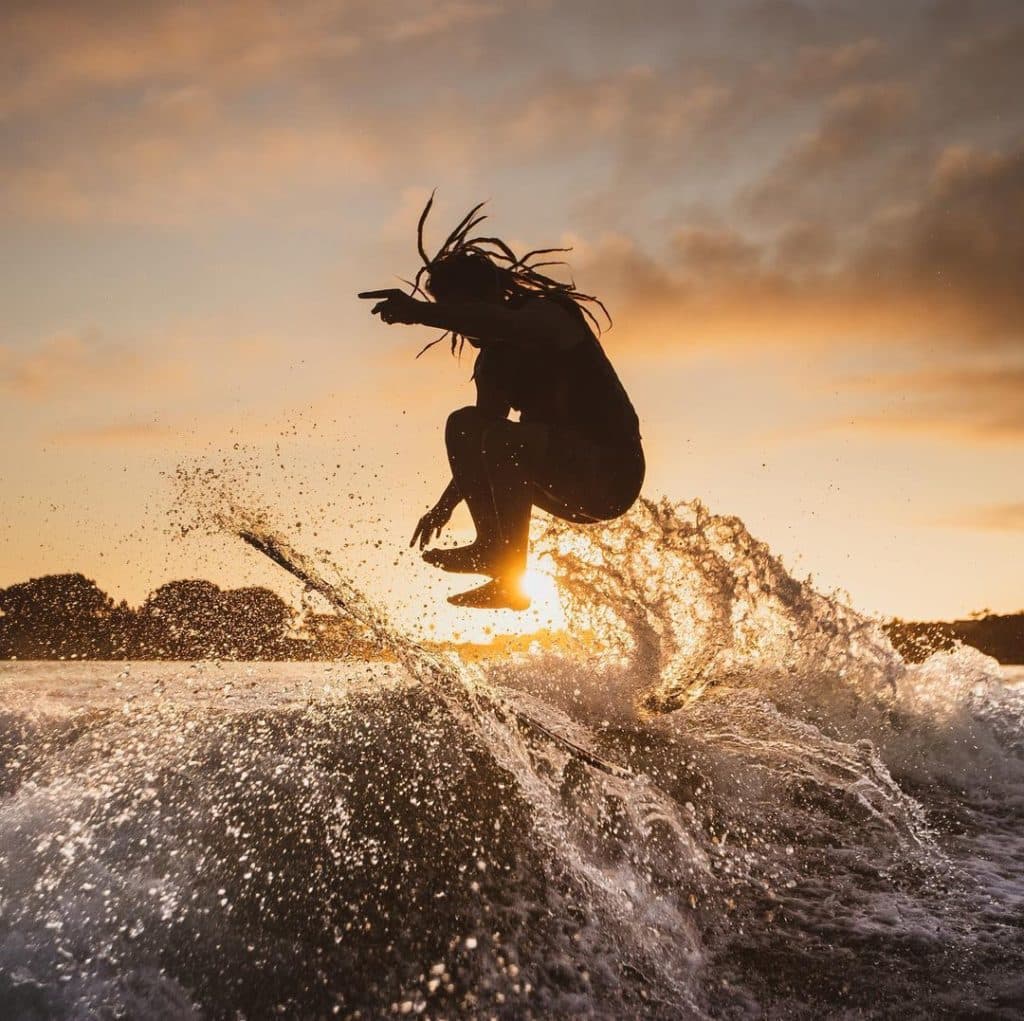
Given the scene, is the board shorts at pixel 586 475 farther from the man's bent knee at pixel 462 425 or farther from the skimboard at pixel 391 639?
the skimboard at pixel 391 639

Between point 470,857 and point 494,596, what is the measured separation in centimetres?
158

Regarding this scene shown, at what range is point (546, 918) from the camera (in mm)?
3891

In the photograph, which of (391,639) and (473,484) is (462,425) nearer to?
(473,484)

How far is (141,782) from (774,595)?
304 inches

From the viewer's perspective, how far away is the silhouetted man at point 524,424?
4969 millimetres

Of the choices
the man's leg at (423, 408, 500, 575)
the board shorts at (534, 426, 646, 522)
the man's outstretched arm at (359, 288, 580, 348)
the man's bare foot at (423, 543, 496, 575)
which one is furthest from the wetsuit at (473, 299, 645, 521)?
the man's bare foot at (423, 543, 496, 575)

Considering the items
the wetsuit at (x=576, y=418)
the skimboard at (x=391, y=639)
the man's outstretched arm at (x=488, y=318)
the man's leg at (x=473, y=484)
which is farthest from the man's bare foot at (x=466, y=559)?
the man's outstretched arm at (x=488, y=318)

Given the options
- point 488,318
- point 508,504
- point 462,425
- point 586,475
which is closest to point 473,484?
point 508,504

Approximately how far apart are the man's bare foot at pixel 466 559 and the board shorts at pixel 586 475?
0.48 meters

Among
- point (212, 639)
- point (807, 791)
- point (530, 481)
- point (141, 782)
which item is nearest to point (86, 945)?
point (141, 782)

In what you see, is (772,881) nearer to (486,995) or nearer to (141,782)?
(486,995)

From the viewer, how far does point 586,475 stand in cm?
514

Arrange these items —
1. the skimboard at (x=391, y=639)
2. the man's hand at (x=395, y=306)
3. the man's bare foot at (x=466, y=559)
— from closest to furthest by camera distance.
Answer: the man's hand at (x=395, y=306), the man's bare foot at (x=466, y=559), the skimboard at (x=391, y=639)

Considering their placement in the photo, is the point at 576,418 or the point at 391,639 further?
the point at 391,639
